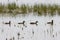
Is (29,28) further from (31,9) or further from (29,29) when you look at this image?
(31,9)

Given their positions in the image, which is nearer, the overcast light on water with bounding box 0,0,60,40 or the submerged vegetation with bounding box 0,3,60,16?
the overcast light on water with bounding box 0,0,60,40

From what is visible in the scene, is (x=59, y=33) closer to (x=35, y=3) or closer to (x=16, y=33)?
(x=16, y=33)

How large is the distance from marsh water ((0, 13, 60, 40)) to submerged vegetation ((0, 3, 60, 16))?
0.29m

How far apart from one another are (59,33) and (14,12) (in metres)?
1.56

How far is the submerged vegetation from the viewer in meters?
7.76

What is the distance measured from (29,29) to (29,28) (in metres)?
0.04

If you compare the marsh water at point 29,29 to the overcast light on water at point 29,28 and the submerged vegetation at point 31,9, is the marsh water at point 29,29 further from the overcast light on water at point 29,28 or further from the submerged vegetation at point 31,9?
the submerged vegetation at point 31,9

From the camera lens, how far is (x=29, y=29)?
6832mm

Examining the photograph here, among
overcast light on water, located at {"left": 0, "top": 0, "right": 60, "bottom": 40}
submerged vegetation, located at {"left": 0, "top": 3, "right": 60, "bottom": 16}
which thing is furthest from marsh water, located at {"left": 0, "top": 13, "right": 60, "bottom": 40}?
submerged vegetation, located at {"left": 0, "top": 3, "right": 60, "bottom": 16}

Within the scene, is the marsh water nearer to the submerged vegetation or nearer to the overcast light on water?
the overcast light on water

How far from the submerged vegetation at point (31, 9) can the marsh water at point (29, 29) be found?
0.96ft

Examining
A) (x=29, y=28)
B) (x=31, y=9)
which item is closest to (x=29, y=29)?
(x=29, y=28)

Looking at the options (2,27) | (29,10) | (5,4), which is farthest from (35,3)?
(2,27)

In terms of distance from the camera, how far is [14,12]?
771 centimetres
